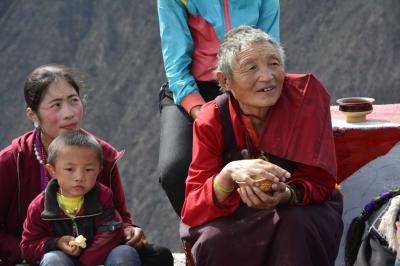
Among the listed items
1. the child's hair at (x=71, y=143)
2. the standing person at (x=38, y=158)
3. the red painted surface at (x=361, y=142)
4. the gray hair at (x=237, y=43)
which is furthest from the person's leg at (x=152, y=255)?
the red painted surface at (x=361, y=142)

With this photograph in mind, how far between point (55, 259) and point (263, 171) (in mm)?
855

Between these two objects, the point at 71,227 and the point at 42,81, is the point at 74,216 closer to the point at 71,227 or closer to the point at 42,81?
the point at 71,227

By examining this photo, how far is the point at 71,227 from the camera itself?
10.0ft

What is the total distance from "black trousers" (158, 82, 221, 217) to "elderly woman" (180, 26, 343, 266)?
1.43 ft

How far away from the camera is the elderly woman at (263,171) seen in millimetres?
2760

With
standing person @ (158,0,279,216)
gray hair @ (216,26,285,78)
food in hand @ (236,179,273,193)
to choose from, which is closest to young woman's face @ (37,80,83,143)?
standing person @ (158,0,279,216)

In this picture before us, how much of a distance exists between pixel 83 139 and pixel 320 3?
311 inches

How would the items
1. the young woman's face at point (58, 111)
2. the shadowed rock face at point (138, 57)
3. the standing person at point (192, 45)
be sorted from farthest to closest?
the shadowed rock face at point (138, 57) → the standing person at point (192, 45) → the young woman's face at point (58, 111)

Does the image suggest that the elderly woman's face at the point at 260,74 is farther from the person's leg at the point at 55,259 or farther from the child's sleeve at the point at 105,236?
the person's leg at the point at 55,259

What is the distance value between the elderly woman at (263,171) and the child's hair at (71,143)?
0.39m

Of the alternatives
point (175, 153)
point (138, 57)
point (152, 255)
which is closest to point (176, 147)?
point (175, 153)

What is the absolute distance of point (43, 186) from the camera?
3.32 metres

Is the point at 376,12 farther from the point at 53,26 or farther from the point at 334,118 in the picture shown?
the point at 334,118

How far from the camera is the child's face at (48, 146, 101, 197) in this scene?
302 cm
